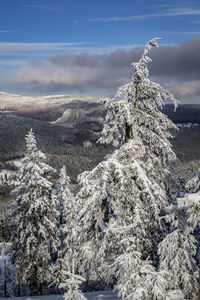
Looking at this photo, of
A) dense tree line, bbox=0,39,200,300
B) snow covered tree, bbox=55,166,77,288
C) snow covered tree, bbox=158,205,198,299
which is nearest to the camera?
snow covered tree, bbox=158,205,198,299

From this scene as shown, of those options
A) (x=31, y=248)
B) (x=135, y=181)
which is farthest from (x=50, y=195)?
(x=135, y=181)

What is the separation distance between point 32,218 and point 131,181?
13.9 meters

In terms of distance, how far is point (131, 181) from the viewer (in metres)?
12.1

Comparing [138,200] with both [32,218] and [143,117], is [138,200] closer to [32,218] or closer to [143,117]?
[143,117]

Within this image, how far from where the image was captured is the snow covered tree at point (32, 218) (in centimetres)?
2255

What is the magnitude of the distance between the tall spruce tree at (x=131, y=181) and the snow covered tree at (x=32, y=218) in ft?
33.0

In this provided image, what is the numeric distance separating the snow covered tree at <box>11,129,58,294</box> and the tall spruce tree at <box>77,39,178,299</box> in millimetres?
10046

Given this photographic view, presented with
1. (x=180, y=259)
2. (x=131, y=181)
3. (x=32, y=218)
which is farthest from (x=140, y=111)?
(x=32, y=218)

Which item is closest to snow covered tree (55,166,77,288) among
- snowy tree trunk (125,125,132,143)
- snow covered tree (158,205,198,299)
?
snowy tree trunk (125,125,132,143)

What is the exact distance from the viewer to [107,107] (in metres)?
12.7

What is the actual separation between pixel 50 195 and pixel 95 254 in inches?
470

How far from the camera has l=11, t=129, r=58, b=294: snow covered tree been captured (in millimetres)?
22547

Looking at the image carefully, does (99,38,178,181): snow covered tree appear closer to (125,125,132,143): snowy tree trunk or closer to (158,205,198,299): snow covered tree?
(125,125,132,143): snowy tree trunk

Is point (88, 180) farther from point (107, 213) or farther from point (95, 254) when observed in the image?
point (95, 254)
